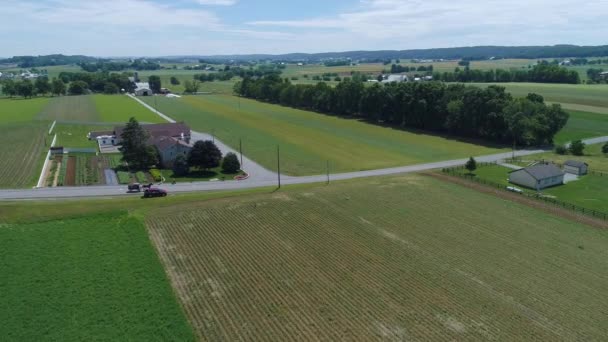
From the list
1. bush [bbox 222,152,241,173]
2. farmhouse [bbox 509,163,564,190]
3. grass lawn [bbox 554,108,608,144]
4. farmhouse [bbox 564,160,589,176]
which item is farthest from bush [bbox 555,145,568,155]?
bush [bbox 222,152,241,173]

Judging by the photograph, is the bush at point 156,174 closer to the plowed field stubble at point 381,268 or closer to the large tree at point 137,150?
the large tree at point 137,150

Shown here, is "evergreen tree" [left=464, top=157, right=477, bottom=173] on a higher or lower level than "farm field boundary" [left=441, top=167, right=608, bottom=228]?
higher

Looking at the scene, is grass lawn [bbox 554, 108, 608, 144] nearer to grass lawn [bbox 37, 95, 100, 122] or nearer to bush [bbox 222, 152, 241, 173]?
bush [bbox 222, 152, 241, 173]

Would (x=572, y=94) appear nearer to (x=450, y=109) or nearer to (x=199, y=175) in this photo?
(x=450, y=109)

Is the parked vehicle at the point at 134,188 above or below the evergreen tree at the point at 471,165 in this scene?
below

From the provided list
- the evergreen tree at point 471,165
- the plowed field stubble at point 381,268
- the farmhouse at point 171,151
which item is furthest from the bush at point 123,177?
the evergreen tree at point 471,165

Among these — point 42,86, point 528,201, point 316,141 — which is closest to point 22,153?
point 316,141

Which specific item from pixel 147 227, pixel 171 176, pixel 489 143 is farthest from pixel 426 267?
pixel 489 143
